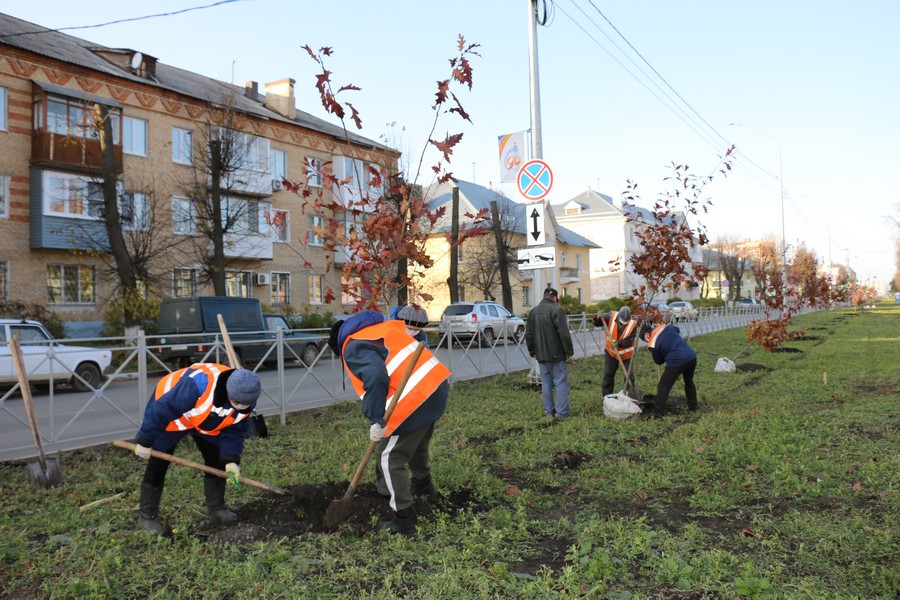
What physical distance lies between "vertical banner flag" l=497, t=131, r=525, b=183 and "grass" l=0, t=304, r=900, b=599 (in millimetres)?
4302

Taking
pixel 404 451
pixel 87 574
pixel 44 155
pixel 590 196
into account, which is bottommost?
pixel 87 574

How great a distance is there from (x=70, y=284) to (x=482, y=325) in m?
13.2

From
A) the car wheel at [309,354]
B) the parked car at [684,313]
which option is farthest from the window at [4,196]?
the parked car at [684,313]

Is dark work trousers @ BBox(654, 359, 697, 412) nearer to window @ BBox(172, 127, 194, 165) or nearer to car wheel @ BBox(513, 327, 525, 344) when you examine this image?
car wheel @ BBox(513, 327, 525, 344)

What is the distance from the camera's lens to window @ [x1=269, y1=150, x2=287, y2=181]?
27.6 metres

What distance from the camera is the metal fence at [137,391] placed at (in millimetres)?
7516

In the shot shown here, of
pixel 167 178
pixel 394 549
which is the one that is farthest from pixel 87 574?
pixel 167 178

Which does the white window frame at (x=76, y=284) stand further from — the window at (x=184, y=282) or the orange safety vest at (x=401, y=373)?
the orange safety vest at (x=401, y=373)

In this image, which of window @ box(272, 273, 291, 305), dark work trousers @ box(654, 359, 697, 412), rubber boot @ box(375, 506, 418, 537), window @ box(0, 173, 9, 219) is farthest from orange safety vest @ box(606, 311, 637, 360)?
window @ box(272, 273, 291, 305)

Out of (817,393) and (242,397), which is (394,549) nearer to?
(242,397)

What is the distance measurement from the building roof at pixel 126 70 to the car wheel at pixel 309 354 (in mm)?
7173

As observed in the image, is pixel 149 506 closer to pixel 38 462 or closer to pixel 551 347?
pixel 38 462

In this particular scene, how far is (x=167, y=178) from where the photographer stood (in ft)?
76.0

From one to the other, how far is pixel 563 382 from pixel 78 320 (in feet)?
57.5
